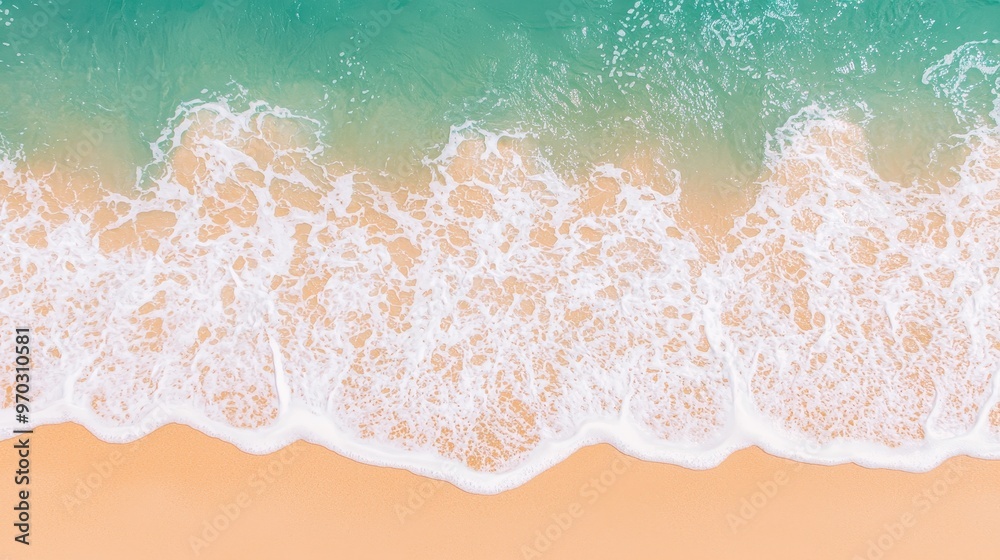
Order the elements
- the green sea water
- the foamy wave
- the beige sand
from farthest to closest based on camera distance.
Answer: the green sea water → the foamy wave → the beige sand

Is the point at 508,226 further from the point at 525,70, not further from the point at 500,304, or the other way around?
the point at 525,70

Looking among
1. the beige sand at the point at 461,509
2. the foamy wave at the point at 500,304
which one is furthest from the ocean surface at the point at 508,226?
the beige sand at the point at 461,509

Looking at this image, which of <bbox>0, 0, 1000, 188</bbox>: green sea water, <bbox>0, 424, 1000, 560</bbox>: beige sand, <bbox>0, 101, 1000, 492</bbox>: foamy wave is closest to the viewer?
<bbox>0, 424, 1000, 560</bbox>: beige sand

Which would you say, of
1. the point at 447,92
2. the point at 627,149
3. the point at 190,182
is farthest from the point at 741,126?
the point at 190,182

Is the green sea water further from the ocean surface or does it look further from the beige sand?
the beige sand

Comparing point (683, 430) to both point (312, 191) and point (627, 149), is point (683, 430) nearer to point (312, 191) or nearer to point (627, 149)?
point (627, 149)

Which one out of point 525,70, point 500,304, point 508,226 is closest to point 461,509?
point 500,304

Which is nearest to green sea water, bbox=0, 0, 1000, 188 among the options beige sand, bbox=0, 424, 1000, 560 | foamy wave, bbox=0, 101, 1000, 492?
foamy wave, bbox=0, 101, 1000, 492
